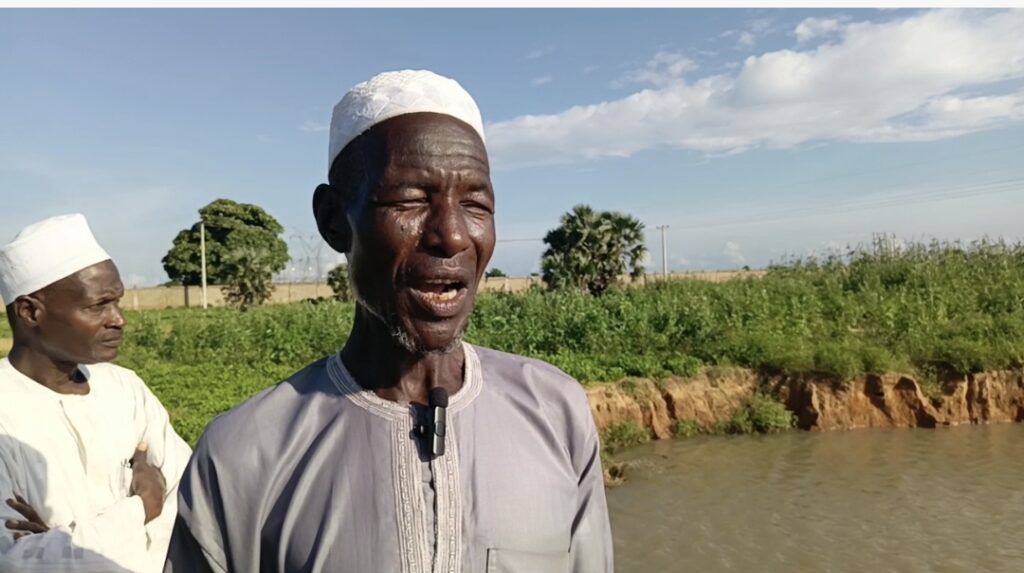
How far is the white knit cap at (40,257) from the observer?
7.41 feet

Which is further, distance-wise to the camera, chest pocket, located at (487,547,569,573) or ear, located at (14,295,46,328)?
ear, located at (14,295,46,328)

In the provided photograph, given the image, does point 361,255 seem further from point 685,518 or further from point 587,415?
point 685,518

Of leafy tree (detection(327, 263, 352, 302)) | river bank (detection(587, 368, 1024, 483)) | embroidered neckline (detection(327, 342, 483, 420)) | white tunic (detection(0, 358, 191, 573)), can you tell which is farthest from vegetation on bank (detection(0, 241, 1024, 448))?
leafy tree (detection(327, 263, 352, 302))

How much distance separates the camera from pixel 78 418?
89.4 inches

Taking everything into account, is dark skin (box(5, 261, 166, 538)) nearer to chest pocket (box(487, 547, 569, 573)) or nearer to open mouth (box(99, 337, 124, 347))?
open mouth (box(99, 337, 124, 347))

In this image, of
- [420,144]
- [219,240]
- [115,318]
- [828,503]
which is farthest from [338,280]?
[420,144]

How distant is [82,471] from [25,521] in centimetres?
31

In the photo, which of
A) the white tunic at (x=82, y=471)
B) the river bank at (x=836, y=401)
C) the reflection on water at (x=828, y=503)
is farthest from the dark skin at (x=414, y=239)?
the river bank at (x=836, y=401)

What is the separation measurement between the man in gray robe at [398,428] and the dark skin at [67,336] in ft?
4.37

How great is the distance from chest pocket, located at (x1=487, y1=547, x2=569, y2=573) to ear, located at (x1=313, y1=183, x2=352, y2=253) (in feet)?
1.85

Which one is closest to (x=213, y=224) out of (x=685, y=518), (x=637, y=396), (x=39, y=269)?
(x=637, y=396)

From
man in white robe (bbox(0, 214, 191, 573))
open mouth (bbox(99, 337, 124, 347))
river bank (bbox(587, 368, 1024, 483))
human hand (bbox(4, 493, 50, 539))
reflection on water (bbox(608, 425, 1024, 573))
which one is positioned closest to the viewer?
human hand (bbox(4, 493, 50, 539))

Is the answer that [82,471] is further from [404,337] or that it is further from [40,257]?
[404,337]

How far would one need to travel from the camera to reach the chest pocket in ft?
3.77
